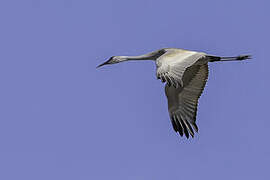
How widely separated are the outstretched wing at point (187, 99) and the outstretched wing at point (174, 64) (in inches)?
43.5

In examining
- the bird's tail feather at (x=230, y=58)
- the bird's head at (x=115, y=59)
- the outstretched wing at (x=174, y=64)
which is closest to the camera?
the outstretched wing at (x=174, y=64)

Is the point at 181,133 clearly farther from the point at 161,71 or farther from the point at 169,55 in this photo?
the point at 161,71

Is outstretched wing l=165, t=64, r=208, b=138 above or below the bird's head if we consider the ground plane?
below

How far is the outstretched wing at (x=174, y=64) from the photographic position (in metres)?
17.7

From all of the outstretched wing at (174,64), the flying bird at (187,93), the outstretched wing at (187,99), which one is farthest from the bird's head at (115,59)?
the outstretched wing at (174,64)

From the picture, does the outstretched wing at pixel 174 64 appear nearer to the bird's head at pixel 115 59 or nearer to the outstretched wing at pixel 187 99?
the outstretched wing at pixel 187 99

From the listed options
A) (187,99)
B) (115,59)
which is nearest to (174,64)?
(187,99)

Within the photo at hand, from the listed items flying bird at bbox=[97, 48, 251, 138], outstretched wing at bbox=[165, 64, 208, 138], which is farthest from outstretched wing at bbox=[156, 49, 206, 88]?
outstretched wing at bbox=[165, 64, 208, 138]

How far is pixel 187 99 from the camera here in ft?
72.5

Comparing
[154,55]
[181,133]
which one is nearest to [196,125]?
[181,133]

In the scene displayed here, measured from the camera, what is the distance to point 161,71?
18.1m

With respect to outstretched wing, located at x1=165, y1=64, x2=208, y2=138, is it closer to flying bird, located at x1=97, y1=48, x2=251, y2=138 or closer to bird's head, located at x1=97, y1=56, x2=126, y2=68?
flying bird, located at x1=97, y1=48, x2=251, y2=138

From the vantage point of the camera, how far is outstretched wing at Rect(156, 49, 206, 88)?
1773cm

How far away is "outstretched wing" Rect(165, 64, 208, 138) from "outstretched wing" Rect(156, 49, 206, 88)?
1106mm
